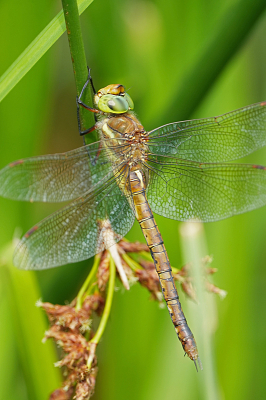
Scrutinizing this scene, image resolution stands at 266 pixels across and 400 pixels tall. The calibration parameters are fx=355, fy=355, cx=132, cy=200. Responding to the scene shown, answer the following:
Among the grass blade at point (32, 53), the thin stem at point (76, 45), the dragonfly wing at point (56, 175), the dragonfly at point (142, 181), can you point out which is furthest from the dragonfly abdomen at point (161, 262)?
the grass blade at point (32, 53)

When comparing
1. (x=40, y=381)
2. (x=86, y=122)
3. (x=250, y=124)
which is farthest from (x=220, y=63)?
(x=40, y=381)

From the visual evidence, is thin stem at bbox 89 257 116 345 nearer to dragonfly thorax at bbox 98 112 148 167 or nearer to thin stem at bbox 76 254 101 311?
thin stem at bbox 76 254 101 311

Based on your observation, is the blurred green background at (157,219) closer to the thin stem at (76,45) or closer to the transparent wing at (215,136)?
the transparent wing at (215,136)

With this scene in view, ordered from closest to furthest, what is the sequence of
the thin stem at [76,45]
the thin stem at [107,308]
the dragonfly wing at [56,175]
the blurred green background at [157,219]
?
the thin stem at [76,45] → the thin stem at [107,308] → the dragonfly wing at [56,175] → the blurred green background at [157,219]

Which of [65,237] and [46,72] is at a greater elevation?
[46,72]

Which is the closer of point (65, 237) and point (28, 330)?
point (28, 330)

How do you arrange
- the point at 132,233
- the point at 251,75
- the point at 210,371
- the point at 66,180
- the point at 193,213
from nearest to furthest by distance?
the point at 210,371, the point at 66,180, the point at 193,213, the point at 132,233, the point at 251,75

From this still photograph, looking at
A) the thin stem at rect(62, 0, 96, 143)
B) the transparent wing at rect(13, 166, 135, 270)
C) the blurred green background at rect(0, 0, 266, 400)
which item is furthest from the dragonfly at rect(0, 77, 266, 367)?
the thin stem at rect(62, 0, 96, 143)

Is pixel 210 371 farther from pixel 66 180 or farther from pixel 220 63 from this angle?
pixel 220 63
